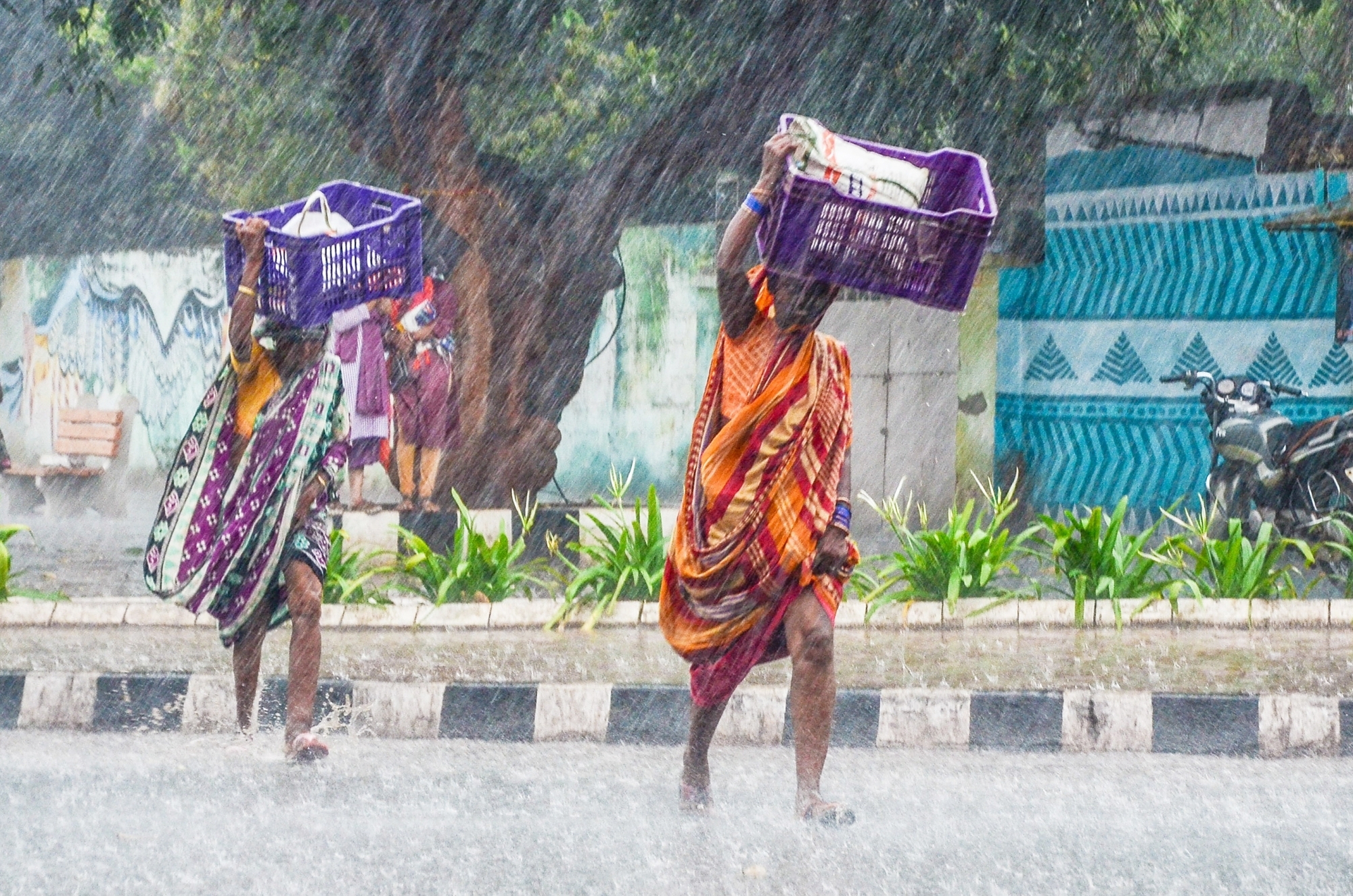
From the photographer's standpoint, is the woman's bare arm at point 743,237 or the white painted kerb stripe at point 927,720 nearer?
the woman's bare arm at point 743,237

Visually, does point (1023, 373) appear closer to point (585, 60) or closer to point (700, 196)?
point (700, 196)

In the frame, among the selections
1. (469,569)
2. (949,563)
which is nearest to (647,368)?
(469,569)

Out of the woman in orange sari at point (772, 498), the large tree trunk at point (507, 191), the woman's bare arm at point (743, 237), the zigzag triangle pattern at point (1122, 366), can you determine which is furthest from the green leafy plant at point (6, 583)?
the zigzag triangle pattern at point (1122, 366)

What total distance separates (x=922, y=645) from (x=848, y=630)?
580 mm

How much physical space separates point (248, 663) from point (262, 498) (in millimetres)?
666

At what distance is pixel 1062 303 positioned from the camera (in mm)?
13008

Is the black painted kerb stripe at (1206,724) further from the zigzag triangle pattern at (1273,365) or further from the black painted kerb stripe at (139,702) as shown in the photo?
the zigzag triangle pattern at (1273,365)

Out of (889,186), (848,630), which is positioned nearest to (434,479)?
(848,630)

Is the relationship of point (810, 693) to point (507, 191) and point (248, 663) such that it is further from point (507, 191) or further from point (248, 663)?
point (507, 191)

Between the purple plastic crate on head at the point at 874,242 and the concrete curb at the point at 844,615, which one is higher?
the purple plastic crate on head at the point at 874,242

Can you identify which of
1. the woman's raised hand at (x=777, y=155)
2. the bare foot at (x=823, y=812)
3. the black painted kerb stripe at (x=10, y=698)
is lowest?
the black painted kerb stripe at (x=10, y=698)

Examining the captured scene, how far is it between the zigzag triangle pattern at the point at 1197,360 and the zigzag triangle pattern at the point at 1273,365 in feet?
0.87

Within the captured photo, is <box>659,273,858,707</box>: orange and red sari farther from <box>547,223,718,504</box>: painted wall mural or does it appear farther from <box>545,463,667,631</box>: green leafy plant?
<box>547,223,718,504</box>: painted wall mural

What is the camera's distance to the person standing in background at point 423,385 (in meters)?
13.4
